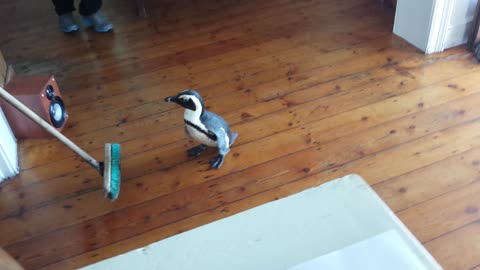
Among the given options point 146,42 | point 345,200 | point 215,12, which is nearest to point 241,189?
point 345,200

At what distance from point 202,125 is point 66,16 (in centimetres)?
143

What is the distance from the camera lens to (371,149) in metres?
1.70

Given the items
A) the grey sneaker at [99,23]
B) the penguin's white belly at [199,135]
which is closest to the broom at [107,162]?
the penguin's white belly at [199,135]

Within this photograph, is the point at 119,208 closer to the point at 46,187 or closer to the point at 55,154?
the point at 46,187

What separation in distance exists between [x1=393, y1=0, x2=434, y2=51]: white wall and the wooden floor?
0.18ft

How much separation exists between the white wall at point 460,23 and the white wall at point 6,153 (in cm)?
183

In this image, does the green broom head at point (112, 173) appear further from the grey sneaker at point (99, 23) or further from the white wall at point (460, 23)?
the white wall at point (460, 23)

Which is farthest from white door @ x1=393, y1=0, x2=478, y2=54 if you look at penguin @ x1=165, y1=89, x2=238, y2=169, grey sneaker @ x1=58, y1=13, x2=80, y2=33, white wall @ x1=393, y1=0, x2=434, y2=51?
grey sneaker @ x1=58, y1=13, x2=80, y2=33

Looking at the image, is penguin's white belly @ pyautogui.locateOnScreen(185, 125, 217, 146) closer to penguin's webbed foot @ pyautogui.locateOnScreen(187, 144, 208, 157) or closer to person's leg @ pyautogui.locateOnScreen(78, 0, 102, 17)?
penguin's webbed foot @ pyautogui.locateOnScreen(187, 144, 208, 157)

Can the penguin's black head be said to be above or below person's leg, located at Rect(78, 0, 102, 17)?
above

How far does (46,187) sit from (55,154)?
0.58 feet

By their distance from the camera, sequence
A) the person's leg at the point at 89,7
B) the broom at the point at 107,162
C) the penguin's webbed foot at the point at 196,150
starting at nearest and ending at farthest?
the broom at the point at 107,162 < the penguin's webbed foot at the point at 196,150 < the person's leg at the point at 89,7

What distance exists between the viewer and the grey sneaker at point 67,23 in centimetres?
259

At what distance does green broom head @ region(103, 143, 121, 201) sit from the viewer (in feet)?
4.95
